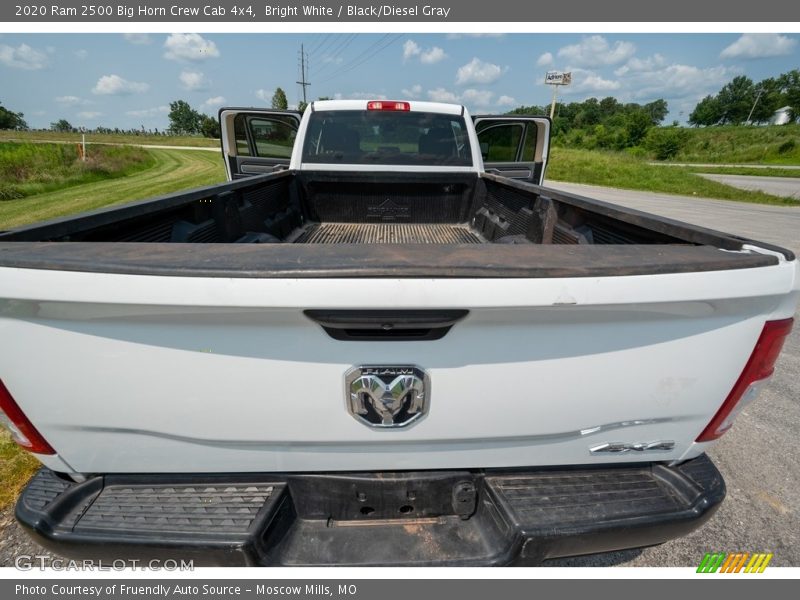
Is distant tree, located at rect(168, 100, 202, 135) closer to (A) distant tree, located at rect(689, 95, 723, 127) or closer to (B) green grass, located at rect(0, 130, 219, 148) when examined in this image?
(B) green grass, located at rect(0, 130, 219, 148)

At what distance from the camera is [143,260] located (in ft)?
3.35

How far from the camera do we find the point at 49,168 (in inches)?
640

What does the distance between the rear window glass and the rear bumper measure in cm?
356

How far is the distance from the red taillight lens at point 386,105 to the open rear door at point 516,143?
1132mm

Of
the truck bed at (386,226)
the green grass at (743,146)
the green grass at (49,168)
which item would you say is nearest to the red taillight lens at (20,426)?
the truck bed at (386,226)

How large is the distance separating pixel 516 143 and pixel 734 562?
15.5 feet

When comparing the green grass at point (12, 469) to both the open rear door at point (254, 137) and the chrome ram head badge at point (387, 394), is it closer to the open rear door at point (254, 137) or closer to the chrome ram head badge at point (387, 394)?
the chrome ram head badge at point (387, 394)

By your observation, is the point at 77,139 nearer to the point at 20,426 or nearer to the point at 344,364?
the point at 20,426

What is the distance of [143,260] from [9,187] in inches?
650

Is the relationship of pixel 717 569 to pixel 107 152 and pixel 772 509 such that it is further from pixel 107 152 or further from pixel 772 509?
pixel 107 152

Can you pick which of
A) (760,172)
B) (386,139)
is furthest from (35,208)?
(760,172)

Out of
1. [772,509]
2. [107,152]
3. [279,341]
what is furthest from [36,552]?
[107,152]

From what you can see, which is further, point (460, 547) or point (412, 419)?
point (460, 547)

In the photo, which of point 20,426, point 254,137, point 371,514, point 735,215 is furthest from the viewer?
point 735,215
